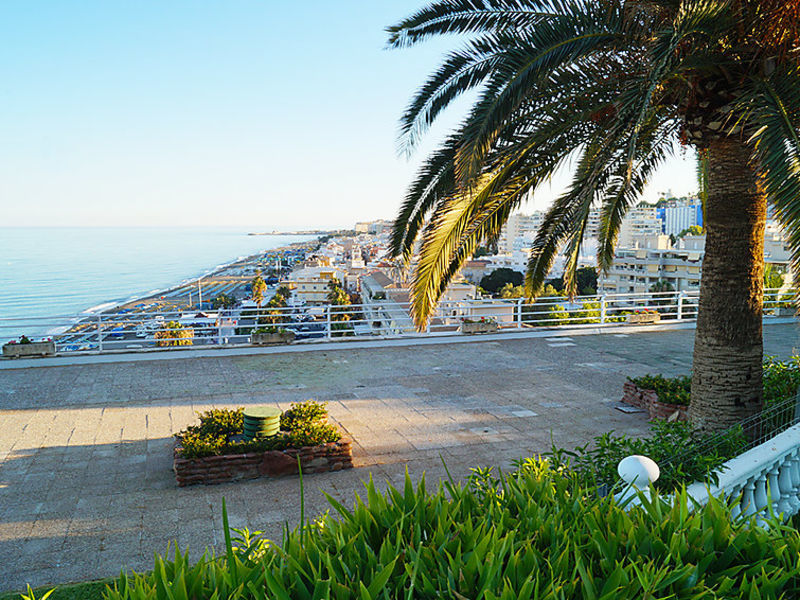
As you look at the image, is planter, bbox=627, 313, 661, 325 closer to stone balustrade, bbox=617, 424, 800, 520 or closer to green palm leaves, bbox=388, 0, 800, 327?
green palm leaves, bbox=388, 0, 800, 327

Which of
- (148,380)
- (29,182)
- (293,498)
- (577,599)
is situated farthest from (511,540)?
(29,182)

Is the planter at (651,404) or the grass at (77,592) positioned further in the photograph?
the planter at (651,404)

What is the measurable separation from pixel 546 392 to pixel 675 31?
5.58 metres

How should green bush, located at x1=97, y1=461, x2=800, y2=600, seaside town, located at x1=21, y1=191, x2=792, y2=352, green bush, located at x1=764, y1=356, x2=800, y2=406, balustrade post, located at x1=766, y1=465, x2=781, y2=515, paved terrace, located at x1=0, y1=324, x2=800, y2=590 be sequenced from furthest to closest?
seaside town, located at x1=21, y1=191, x2=792, y2=352 < green bush, located at x1=764, y1=356, x2=800, y2=406 < paved terrace, located at x1=0, y1=324, x2=800, y2=590 < balustrade post, located at x1=766, y1=465, x2=781, y2=515 < green bush, located at x1=97, y1=461, x2=800, y2=600

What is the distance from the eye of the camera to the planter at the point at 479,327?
13172 mm

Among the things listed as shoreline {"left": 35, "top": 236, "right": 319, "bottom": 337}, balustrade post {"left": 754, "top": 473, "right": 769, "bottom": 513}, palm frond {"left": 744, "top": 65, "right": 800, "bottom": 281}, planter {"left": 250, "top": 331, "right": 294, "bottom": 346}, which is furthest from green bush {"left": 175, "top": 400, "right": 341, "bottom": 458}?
shoreline {"left": 35, "top": 236, "right": 319, "bottom": 337}

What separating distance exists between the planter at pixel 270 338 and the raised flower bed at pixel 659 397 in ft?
20.9

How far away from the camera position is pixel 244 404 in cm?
812

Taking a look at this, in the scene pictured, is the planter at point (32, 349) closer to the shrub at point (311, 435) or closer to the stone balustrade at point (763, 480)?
the shrub at point (311, 435)

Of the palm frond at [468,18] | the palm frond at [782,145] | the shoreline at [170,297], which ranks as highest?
→ the palm frond at [468,18]

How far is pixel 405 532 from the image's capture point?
7.40 ft

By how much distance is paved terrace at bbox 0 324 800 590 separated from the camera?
15.0ft

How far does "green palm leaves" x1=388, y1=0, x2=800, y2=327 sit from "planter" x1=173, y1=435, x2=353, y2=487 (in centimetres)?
147

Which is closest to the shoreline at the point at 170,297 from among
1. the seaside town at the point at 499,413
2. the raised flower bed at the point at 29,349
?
the raised flower bed at the point at 29,349
